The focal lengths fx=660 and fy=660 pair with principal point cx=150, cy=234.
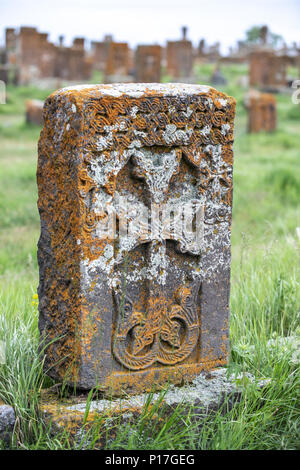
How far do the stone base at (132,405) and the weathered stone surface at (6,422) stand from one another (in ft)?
0.41

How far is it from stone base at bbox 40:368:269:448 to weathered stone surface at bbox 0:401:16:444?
0.41 feet

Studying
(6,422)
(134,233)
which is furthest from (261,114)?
(6,422)

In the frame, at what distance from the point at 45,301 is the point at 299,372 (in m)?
1.19

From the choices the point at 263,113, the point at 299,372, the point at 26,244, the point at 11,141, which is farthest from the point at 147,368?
the point at 263,113

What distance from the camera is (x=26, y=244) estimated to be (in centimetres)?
568

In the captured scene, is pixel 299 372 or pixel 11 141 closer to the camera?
pixel 299 372

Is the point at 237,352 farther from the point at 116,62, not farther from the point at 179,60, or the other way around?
the point at 179,60

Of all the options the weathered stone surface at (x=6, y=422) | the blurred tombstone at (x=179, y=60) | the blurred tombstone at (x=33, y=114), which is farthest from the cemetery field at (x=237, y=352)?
the blurred tombstone at (x=179, y=60)

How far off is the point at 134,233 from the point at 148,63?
1683 centimetres

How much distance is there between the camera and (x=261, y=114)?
1341 cm

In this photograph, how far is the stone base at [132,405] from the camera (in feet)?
8.72
